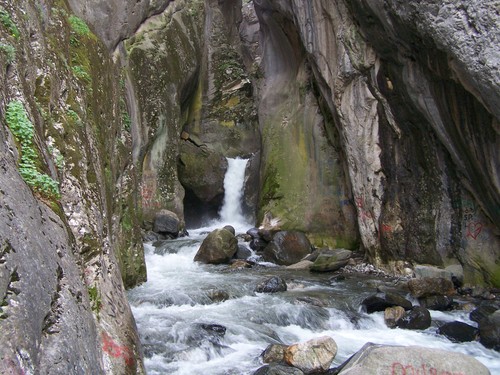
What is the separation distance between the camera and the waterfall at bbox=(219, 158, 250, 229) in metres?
18.7

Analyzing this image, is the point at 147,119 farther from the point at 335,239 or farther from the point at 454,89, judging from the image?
the point at 454,89

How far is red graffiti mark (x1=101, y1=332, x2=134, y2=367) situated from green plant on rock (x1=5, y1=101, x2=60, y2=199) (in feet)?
4.64

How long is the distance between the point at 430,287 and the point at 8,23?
8336 millimetres

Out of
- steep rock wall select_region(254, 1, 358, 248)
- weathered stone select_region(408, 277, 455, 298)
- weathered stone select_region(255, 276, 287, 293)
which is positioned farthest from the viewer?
steep rock wall select_region(254, 1, 358, 248)

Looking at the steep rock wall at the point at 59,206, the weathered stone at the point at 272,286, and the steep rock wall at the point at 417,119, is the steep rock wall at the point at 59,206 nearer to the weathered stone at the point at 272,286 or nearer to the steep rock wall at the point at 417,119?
the weathered stone at the point at 272,286

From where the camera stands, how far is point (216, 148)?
20.5m

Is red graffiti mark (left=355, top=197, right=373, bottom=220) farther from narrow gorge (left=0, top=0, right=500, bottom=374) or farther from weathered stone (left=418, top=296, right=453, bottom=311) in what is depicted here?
weathered stone (left=418, top=296, right=453, bottom=311)

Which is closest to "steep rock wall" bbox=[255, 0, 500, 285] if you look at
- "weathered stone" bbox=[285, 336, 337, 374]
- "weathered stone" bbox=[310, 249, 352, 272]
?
"weathered stone" bbox=[310, 249, 352, 272]

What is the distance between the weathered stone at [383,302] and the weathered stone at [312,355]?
2316mm

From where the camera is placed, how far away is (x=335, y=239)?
47.0 feet

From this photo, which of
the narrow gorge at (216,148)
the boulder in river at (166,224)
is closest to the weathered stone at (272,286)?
the narrow gorge at (216,148)

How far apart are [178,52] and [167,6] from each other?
1999 millimetres

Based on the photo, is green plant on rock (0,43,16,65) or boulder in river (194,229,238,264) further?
boulder in river (194,229,238,264)

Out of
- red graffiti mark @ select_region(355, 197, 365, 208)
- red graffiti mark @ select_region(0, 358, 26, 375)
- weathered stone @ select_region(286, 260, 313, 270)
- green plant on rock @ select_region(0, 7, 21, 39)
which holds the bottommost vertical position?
weathered stone @ select_region(286, 260, 313, 270)
